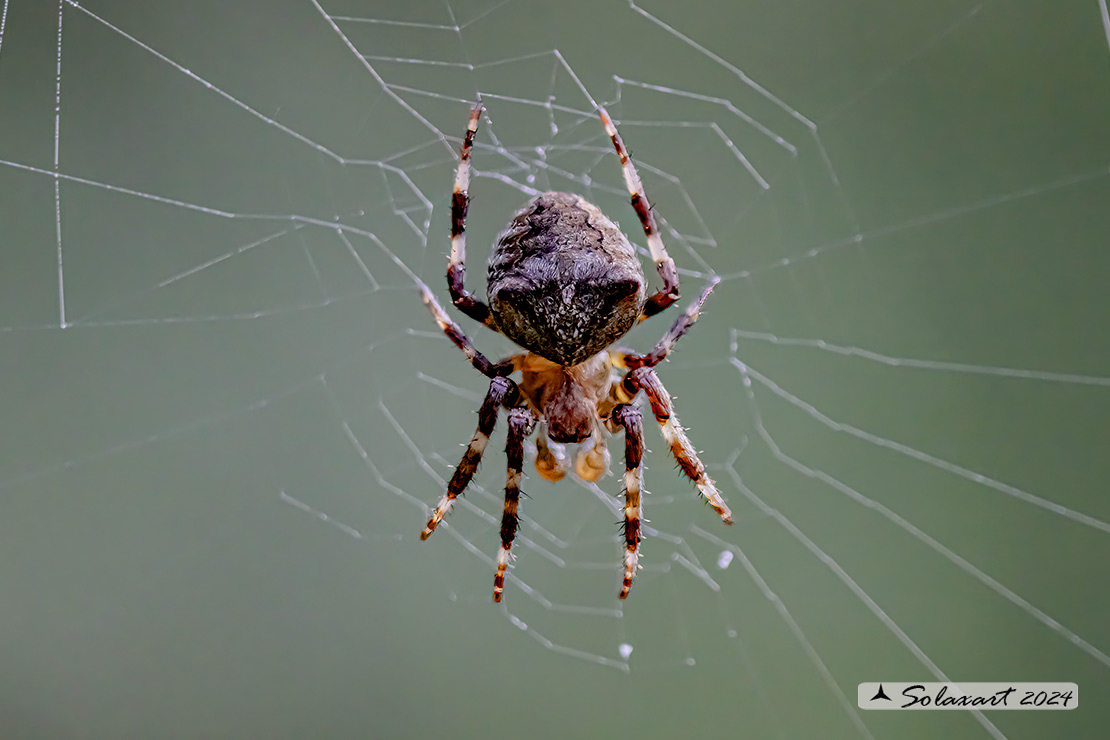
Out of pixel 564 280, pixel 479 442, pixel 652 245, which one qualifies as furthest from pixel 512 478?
pixel 652 245

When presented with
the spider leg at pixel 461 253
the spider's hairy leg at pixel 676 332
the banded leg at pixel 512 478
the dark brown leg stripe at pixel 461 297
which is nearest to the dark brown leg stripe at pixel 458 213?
the spider leg at pixel 461 253

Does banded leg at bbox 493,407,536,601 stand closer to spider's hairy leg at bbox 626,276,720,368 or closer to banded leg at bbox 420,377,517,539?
banded leg at bbox 420,377,517,539

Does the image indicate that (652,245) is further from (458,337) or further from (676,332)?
(458,337)

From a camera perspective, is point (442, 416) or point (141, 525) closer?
point (141, 525)

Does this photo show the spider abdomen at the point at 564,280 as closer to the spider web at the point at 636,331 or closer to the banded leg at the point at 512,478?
the banded leg at the point at 512,478

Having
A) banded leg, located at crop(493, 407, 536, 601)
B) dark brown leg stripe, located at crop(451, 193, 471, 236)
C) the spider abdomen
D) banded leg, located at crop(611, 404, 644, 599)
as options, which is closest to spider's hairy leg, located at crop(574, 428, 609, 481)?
banded leg, located at crop(611, 404, 644, 599)

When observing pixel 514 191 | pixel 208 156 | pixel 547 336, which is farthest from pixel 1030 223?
pixel 208 156

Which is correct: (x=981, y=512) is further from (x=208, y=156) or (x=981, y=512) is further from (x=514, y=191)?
(x=208, y=156)
